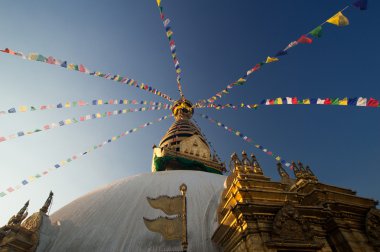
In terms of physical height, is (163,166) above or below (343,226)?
above

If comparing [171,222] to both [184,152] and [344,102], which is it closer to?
[344,102]

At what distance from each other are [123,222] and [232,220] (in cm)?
414

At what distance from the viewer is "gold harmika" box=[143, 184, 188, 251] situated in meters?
6.06

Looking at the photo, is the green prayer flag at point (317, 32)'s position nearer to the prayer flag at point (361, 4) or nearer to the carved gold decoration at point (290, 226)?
the prayer flag at point (361, 4)

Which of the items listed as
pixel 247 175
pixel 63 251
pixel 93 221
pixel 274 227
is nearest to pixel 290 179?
pixel 247 175

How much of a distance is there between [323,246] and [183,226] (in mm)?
4364

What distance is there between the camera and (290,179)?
34.4 ft

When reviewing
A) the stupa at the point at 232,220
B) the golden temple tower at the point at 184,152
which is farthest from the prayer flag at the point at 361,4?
the golden temple tower at the point at 184,152

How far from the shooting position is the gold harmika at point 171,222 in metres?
6.06

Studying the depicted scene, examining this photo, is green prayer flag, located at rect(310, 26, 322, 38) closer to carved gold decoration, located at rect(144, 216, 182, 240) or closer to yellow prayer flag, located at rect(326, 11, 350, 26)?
yellow prayer flag, located at rect(326, 11, 350, 26)

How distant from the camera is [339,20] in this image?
7.73m

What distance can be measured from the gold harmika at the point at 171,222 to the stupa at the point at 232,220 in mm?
199

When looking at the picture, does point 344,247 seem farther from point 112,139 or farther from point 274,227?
point 112,139

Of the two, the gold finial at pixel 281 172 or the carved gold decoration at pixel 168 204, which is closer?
the carved gold decoration at pixel 168 204
